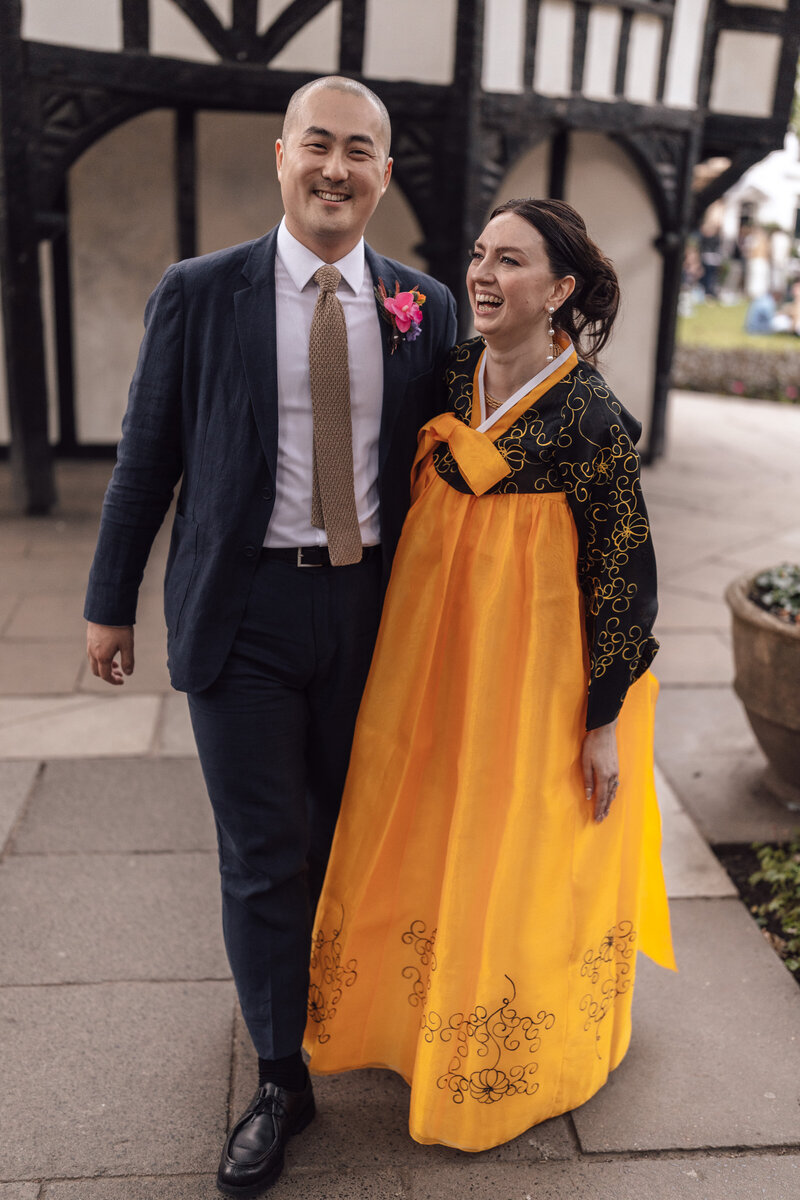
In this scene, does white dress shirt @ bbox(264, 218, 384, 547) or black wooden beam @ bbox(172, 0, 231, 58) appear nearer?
white dress shirt @ bbox(264, 218, 384, 547)

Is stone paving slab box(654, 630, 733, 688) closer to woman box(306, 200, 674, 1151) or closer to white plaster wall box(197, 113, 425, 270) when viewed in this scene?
woman box(306, 200, 674, 1151)

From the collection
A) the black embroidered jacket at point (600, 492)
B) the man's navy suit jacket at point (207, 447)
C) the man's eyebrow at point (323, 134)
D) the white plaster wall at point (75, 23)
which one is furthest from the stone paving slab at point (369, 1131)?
the white plaster wall at point (75, 23)

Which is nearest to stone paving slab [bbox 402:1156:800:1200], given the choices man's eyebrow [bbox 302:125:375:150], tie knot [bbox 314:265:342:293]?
tie knot [bbox 314:265:342:293]

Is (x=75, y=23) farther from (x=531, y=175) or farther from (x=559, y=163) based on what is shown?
(x=559, y=163)

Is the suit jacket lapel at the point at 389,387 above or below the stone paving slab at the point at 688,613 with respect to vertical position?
above

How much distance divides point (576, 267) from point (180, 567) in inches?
37.6

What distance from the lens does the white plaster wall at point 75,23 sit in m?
6.38

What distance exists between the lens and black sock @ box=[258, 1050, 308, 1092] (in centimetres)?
231

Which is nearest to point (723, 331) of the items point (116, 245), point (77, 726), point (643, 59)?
point (643, 59)

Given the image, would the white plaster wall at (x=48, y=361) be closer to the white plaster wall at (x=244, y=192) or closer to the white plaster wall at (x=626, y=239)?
the white plaster wall at (x=244, y=192)

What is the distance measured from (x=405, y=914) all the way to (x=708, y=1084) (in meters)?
0.82

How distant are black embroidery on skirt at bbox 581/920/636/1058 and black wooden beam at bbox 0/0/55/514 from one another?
581 centimetres

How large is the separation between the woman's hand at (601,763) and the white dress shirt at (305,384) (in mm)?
599

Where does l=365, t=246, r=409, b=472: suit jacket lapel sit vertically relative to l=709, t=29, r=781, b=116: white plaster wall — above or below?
below
